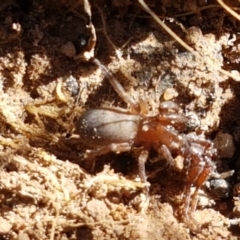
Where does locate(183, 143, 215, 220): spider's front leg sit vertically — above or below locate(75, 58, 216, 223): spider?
below

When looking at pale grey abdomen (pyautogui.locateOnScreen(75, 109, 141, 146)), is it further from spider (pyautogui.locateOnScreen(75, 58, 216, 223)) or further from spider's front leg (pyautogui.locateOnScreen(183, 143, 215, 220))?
spider's front leg (pyautogui.locateOnScreen(183, 143, 215, 220))

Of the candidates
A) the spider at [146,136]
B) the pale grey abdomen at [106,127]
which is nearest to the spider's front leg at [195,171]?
the spider at [146,136]

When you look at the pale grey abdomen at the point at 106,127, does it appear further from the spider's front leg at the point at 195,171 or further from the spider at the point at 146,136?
the spider's front leg at the point at 195,171

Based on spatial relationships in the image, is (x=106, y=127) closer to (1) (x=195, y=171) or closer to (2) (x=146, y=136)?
(2) (x=146, y=136)

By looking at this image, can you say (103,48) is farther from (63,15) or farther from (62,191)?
(62,191)

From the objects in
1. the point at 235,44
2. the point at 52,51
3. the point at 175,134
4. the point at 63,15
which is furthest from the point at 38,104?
the point at 235,44

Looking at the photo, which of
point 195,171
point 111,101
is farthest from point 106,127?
point 195,171

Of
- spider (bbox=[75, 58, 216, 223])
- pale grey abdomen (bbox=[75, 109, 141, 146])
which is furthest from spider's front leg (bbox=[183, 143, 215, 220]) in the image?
pale grey abdomen (bbox=[75, 109, 141, 146])
